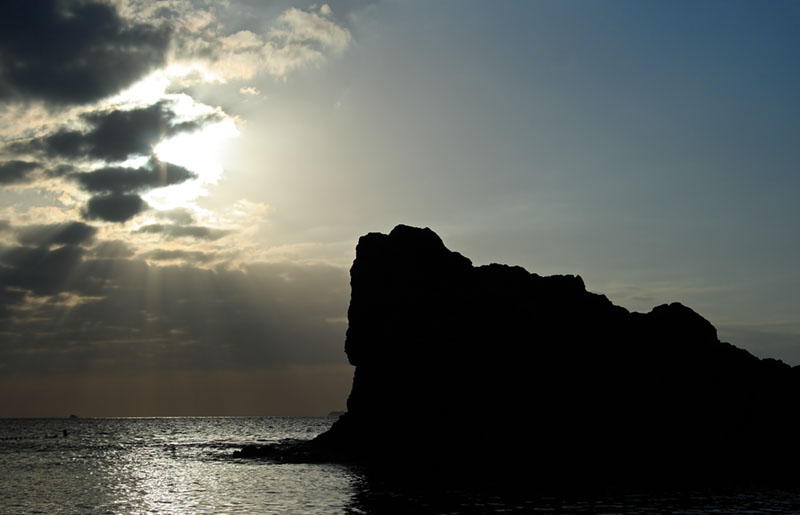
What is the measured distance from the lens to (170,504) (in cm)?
5003

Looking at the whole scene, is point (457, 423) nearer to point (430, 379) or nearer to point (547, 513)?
point (430, 379)

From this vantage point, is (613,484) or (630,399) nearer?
(613,484)

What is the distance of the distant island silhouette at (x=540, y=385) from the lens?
72.4 meters

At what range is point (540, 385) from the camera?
7662 centimetres

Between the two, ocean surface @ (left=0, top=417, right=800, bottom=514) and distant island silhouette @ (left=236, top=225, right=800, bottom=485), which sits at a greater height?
distant island silhouette @ (left=236, top=225, right=800, bottom=485)

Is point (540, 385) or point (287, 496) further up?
point (540, 385)

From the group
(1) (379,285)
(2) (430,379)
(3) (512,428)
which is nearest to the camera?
(3) (512,428)

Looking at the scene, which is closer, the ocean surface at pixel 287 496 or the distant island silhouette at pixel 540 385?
the ocean surface at pixel 287 496

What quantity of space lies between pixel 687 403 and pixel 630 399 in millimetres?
6265

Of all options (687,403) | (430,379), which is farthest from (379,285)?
(687,403)

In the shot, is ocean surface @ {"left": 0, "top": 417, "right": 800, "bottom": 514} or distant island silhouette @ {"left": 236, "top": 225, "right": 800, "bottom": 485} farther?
distant island silhouette @ {"left": 236, "top": 225, "right": 800, "bottom": 485}

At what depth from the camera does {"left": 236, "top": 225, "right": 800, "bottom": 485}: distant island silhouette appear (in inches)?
2852

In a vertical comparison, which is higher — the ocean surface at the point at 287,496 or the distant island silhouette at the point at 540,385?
the distant island silhouette at the point at 540,385

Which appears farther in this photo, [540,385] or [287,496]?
[540,385]
